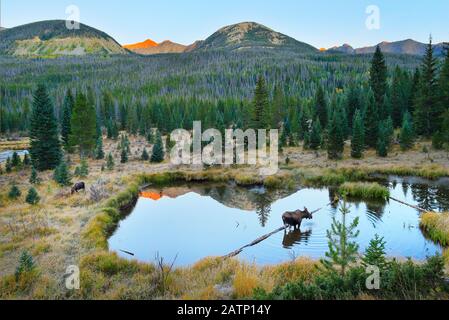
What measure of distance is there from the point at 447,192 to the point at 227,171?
2043 cm

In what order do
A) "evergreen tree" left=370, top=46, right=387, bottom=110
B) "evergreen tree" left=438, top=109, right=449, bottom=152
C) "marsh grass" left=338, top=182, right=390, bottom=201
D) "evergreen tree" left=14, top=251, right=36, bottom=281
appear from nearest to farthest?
"evergreen tree" left=14, top=251, right=36, bottom=281 < "marsh grass" left=338, top=182, right=390, bottom=201 < "evergreen tree" left=438, top=109, right=449, bottom=152 < "evergreen tree" left=370, top=46, right=387, bottom=110

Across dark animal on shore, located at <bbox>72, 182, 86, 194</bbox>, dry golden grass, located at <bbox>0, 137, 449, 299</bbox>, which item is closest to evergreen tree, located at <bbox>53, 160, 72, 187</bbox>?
dry golden grass, located at <bbox>0, 137, 449, 299</bbox>

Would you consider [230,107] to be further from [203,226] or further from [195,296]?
[195,296]

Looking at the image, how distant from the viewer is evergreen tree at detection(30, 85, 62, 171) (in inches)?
1666

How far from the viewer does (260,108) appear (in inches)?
2093

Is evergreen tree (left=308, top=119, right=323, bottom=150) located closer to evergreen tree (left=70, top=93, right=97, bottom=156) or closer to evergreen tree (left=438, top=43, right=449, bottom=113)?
evergreen tree (left=438, top=43, right=449, bottom=113)

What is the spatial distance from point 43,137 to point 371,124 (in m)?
39.2

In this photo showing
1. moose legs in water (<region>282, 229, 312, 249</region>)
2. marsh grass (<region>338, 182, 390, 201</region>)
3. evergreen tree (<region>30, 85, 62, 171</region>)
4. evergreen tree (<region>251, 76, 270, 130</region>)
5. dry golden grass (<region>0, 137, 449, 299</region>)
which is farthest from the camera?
evergreen tree (<region>251, 76, 270, 130</region>)

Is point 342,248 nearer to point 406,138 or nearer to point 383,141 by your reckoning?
point 383,141

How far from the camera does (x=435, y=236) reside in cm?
2025

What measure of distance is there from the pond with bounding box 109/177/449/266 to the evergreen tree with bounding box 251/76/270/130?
1961cm

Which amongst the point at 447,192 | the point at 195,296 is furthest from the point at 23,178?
the point at 447,192

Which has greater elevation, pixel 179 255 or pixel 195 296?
pixel 195 296

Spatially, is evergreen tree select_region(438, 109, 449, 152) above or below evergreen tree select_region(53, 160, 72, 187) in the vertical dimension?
above
